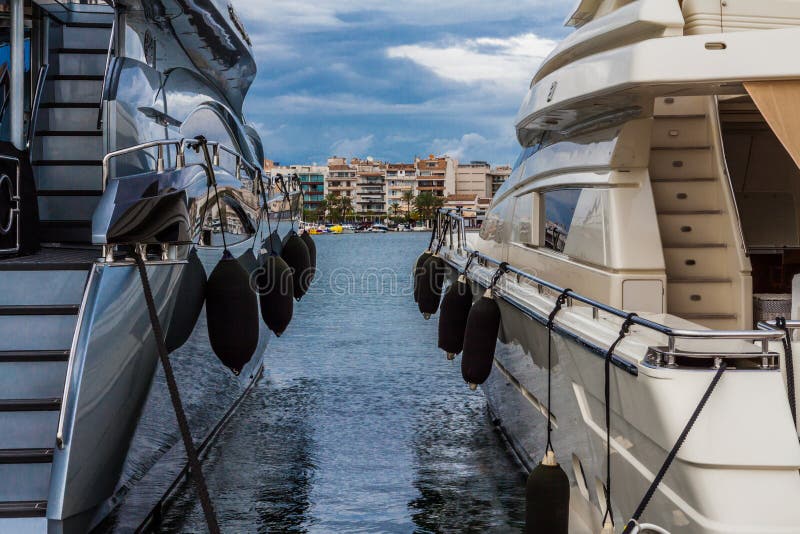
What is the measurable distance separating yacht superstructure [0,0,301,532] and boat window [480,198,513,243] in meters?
2.19

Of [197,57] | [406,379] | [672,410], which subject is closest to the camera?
[672,410]

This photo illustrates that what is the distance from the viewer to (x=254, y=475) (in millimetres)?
7945

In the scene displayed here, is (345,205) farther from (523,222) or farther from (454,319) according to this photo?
(523,222)

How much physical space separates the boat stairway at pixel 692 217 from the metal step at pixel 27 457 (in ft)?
11.7

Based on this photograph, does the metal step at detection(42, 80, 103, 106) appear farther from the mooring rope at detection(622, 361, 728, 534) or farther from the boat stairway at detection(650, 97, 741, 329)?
the mooring rope at detection(622, 361, 728, 534)

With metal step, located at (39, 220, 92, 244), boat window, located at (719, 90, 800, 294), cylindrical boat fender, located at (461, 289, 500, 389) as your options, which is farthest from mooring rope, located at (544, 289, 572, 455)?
metal step, located at (39, 220, 92, 244)

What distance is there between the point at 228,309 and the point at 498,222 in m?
3.23

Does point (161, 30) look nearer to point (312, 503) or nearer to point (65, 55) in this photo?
point (65, 55)

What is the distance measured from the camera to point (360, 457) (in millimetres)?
8609

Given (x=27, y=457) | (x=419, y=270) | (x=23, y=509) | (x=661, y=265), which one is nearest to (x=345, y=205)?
(x=419, y=270)

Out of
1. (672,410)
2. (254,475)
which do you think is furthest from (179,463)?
(672,410)

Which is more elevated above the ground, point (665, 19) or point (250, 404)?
point (665, 19)

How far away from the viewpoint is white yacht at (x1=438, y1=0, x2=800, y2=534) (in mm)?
3447

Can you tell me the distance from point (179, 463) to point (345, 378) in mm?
5564
